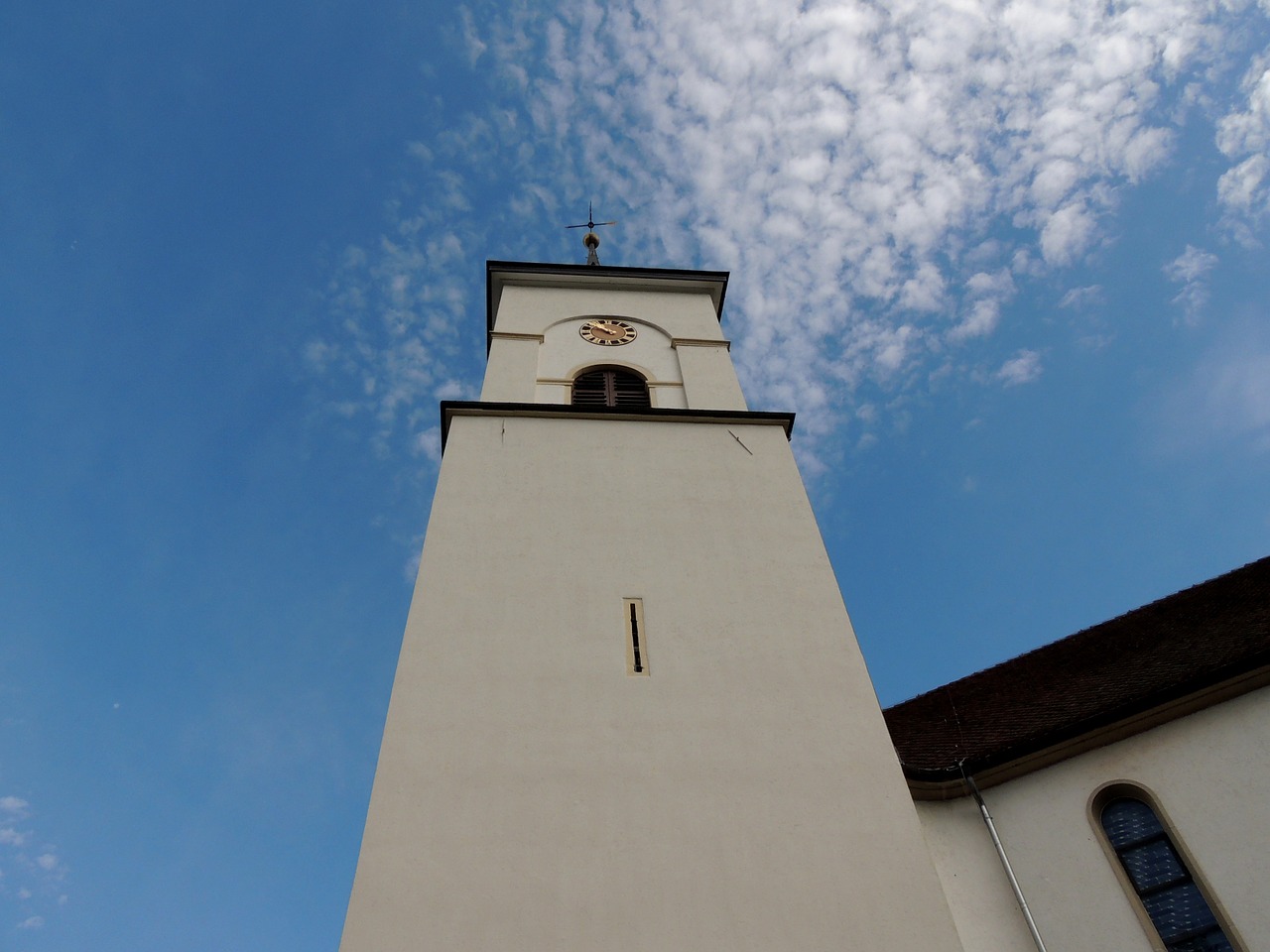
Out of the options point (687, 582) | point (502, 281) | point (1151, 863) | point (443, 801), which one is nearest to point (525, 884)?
point (443, 801)

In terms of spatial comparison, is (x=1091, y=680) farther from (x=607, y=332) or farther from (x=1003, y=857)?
(x=607, y=332)

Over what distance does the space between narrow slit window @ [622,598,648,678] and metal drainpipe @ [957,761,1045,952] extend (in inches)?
132

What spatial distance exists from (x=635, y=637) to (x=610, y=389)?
623 centimetres

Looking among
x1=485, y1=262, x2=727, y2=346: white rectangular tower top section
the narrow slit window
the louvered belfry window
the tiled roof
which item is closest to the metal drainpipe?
the tiled roof

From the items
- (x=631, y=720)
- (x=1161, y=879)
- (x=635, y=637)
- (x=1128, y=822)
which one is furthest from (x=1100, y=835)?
(x=635, y=637)

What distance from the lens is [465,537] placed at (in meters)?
10.3

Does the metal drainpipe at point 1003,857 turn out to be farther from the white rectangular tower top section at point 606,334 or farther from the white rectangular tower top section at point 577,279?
the white rectangular tower top section at point 577,279

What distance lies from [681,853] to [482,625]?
292 cm

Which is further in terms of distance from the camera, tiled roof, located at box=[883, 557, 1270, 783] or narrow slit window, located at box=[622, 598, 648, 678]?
tiled roof, located at box=[883, 557, 1270, 783]

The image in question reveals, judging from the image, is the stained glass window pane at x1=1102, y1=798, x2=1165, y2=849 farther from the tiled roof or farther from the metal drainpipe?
the metal drainpipe

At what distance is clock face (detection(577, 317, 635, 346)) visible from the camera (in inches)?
642

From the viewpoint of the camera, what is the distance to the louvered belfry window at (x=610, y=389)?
14414mm

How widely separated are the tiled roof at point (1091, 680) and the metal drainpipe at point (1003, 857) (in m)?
0.17

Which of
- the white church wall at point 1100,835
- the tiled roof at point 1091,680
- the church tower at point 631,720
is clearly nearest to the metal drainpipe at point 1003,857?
the white church wall at point 1100,835
